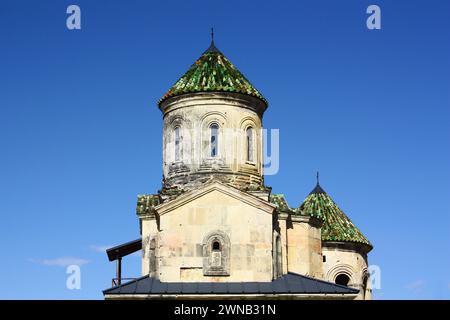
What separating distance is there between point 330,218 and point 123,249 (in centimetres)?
790

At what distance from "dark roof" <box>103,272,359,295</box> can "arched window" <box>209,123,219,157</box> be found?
484 centimetres

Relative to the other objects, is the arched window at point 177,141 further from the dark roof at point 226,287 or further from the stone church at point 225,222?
the dark roof at point 226,287

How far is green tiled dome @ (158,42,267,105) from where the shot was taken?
2859 cm

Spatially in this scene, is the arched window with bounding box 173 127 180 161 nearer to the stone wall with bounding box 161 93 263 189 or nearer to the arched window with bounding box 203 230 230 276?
the stone wall with bounding box 161 93 263 189

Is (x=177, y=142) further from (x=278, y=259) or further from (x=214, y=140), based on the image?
(x=278, y=259)

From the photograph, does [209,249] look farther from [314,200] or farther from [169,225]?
[314,200]

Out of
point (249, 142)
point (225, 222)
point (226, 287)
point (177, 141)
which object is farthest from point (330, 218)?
point (226, 287)

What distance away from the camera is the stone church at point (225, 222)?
25.3 m

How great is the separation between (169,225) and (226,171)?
10.4 ft

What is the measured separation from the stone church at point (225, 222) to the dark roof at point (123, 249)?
4cm

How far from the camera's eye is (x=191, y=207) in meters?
25.9

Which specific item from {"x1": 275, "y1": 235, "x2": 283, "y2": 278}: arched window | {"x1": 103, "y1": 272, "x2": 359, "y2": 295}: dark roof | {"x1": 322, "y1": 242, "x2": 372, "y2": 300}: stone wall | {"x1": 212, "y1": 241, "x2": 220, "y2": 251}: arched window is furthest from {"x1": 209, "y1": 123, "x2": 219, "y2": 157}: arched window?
{"x1": 322, "y1": 242, "x2": 372, "y2": 300}: stone wall

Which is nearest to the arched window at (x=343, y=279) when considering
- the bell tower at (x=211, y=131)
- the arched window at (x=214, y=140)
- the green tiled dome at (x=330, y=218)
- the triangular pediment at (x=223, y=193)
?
the green tiled dome at (x=330, y=218)
